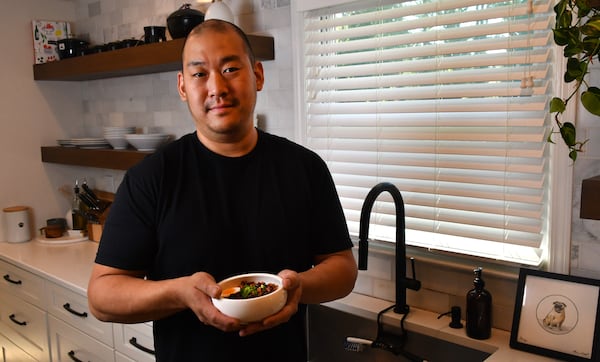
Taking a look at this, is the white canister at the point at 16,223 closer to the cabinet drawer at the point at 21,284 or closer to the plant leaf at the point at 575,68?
the cabinet drawer at the point at 21,284

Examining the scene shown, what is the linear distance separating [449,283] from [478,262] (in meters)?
0.14

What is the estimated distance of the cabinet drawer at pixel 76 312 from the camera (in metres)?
2.56

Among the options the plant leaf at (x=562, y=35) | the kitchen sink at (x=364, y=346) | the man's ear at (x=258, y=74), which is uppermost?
the plant leaf at (x=562, y=35)

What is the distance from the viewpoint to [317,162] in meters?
1.49

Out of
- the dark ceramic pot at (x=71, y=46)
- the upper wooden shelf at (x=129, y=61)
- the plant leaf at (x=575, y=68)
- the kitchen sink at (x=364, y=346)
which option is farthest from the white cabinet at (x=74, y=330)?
the plant leaf at (x=575, y=68)

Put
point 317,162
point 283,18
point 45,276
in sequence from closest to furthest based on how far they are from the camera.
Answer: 1. point 317,162
2. point 283,18
3. point 45,276

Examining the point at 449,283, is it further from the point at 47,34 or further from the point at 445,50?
the point at 47,34

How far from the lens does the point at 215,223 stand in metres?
1.34

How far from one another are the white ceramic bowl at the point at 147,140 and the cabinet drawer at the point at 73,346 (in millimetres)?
981

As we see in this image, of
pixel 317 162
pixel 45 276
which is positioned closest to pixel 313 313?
pixel 317 162


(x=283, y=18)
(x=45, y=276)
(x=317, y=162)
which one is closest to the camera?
(x=317, y=162)

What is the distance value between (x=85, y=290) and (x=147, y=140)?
827 mm

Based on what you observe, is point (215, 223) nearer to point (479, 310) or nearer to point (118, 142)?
point (479, 310)

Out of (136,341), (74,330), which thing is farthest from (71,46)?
(136,341)
